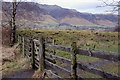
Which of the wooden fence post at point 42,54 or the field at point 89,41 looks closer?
the wooden fence post at point 42,54

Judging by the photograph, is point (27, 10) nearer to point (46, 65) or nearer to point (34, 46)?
point (34, 46)

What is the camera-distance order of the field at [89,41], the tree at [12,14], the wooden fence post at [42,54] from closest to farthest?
the wooden fence post at [42,54]
the tree at [12,14]
the field at [89,41]

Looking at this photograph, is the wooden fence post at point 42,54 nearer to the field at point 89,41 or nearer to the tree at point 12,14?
the field at point 89,41

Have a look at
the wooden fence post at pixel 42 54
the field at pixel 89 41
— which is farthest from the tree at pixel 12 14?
the wooden fence post at pixel 42 54

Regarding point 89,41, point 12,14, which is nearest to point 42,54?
point 12,14

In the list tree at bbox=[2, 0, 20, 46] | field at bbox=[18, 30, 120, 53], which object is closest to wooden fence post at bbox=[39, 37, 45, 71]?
field at bbox=[18, 30, 120, 53]

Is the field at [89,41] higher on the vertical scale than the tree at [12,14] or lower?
lower

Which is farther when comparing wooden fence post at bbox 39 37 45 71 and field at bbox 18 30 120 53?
field at bbox 18 30 120 53

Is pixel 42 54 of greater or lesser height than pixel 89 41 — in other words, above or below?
below

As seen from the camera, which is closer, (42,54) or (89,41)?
(42,54)

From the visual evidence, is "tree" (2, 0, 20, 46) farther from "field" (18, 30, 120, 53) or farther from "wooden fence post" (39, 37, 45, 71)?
"wooden fence post" (39, 37, 45, 71)

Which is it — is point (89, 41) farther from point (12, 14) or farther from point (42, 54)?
point (42, 54)

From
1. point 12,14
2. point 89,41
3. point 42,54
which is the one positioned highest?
point 12,14

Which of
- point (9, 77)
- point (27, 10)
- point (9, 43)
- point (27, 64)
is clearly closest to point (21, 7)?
point (27, 10)
